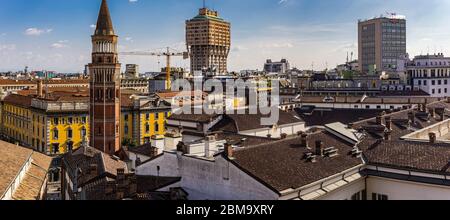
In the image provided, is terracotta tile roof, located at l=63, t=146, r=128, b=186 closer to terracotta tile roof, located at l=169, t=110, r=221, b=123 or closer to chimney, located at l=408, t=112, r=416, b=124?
terracotta tile roof, located at l=169, t=110, r=221, b=123

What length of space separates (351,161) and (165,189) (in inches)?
334

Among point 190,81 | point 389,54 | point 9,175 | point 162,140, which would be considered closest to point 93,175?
point 162,140

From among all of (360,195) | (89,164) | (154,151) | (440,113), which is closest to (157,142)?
(154,151)

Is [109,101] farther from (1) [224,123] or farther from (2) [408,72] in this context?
(2) [408,72]

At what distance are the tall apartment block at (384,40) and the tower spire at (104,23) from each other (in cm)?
12633

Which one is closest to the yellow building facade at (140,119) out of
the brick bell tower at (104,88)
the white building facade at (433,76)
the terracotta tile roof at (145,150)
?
the brick bell tower at (104,88)

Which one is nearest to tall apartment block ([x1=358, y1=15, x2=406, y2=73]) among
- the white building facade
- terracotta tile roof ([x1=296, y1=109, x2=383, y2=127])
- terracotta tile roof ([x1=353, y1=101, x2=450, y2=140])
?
the white building facade

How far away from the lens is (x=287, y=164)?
743 inches

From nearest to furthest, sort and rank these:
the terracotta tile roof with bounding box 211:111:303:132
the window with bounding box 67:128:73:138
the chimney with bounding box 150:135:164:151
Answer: the chimney with bounding box 150:135:164:151, the terracotta tile roof with bounding box 211:111:303:132, the window with bounding box 67:128:73:138

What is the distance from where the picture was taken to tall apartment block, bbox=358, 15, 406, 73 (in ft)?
534

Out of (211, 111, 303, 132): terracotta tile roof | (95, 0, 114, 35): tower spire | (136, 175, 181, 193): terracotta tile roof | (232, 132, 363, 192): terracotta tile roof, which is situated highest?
(95, 0, 114, 35): tower spire

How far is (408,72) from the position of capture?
91.6m
